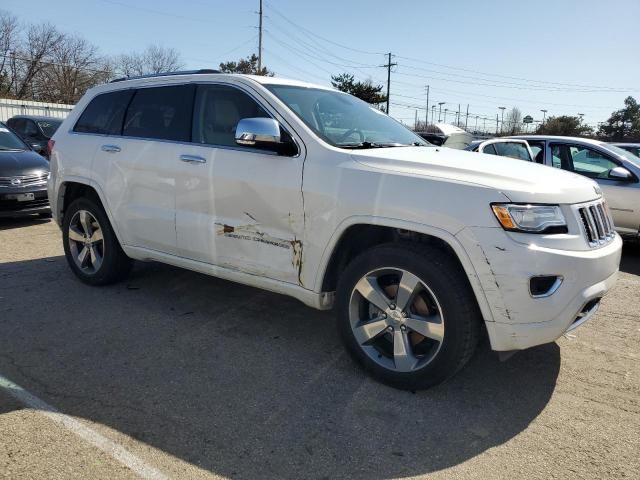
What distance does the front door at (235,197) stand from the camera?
11.3 feet

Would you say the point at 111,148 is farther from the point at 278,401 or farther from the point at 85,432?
the point at 278,401

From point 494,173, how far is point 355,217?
83 centimetres

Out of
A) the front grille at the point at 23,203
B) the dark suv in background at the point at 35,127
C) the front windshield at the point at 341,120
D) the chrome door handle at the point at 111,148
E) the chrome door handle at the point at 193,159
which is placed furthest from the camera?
the dark suv in background at the point at 35,127

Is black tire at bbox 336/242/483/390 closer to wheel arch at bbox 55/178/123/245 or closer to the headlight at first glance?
the headlight

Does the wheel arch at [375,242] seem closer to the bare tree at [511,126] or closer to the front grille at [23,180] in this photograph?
the front grille at [23,180]

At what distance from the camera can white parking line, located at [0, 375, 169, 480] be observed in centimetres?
240

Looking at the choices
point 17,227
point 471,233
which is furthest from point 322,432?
point 17,227

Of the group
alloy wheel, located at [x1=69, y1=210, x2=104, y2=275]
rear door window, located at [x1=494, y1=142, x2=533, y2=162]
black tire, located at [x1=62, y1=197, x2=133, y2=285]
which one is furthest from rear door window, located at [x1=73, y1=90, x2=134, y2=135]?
rear door window, located at [x1=494, y1=142, x2=533, y2=162]

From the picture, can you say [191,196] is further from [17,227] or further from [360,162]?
[17,227]

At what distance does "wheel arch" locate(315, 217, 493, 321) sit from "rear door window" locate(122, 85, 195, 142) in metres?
1.62

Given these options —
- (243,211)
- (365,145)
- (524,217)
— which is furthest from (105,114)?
(524,217)

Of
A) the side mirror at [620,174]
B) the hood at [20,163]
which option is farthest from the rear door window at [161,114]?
the side mirror at [620,174]

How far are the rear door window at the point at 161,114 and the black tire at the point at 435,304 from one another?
1901mm

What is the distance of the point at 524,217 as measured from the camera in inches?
106
